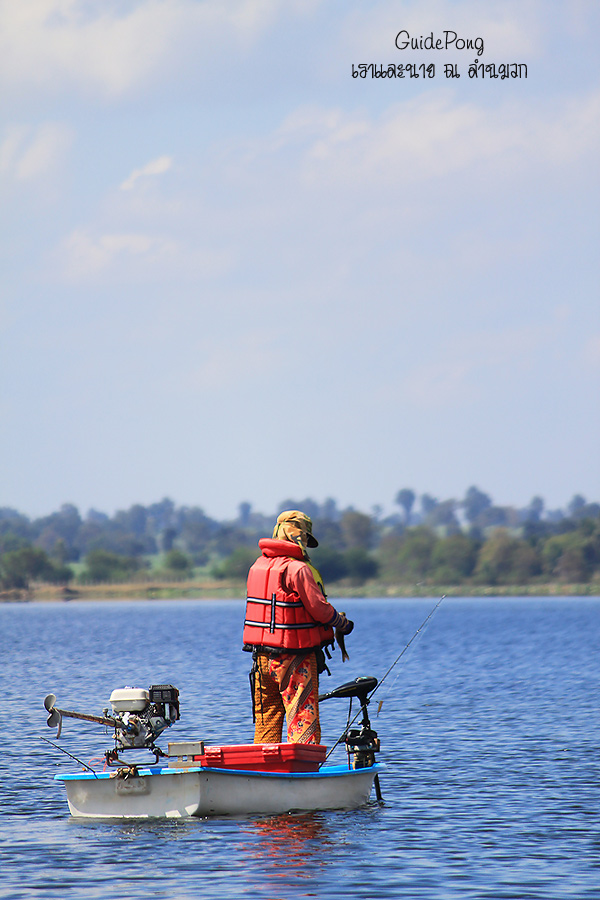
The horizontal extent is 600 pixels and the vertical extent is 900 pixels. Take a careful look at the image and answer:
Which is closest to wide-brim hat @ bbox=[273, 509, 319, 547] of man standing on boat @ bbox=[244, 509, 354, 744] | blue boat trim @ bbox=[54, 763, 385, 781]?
man standing on boat @ bbox=[244, 509, 354, 744]

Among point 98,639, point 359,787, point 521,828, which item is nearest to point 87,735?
point 359,787

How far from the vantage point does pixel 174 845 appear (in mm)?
12523

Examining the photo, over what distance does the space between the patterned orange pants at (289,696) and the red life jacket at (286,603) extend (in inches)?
6.7

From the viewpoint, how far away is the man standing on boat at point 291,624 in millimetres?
13797

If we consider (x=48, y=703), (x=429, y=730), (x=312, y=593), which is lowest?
(x=429, y=730)

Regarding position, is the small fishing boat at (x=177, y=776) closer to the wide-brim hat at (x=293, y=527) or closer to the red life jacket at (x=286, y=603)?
the red life jacket at (x=286, y=603)

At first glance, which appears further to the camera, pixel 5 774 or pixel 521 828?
pixel 5 774

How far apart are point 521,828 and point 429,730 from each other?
31.2 feet

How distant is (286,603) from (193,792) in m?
2.05

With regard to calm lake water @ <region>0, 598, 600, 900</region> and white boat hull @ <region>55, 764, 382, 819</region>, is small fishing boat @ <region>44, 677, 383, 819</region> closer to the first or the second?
white boat hull @ <region>55, 764, 382, 819</region>

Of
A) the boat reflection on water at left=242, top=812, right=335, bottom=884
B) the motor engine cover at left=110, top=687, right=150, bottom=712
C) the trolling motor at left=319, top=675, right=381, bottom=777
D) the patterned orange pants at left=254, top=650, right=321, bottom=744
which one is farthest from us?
the trolling motor at left=319, top=675, right=381, bottom=777

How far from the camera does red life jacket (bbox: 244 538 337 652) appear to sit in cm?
1373

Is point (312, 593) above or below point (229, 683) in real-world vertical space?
above

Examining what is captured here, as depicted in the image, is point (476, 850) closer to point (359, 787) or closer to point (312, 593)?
point (359, 787)
